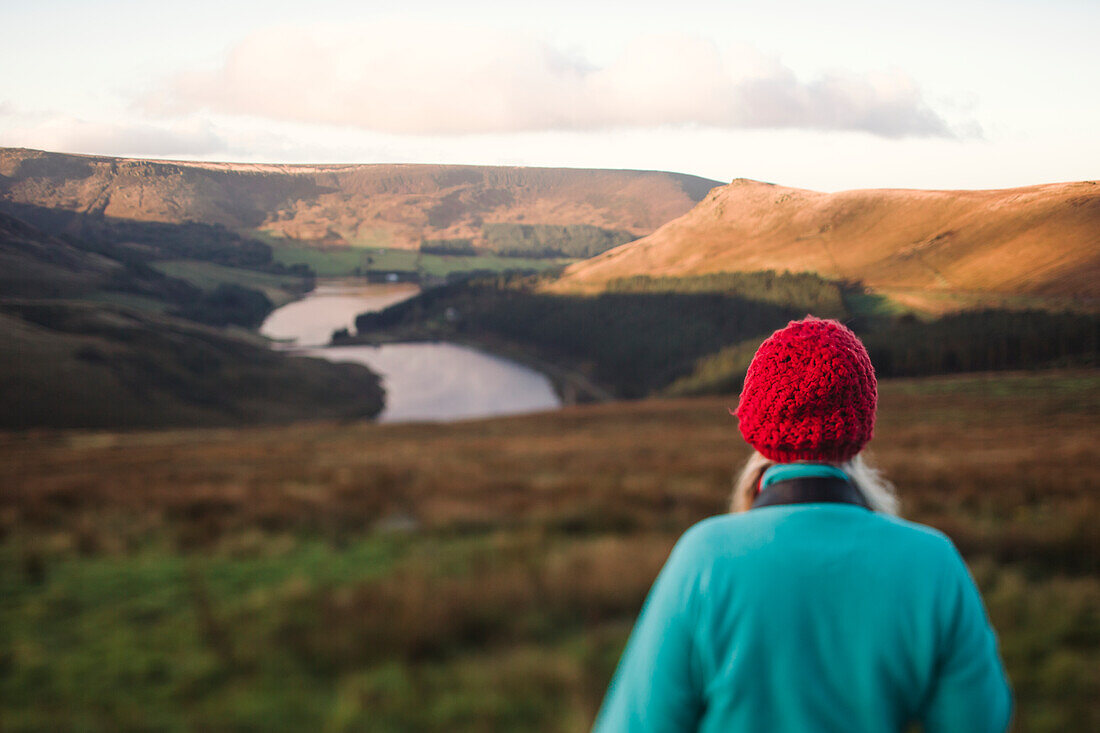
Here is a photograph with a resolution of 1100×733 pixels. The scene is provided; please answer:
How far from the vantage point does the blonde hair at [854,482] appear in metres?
1.82

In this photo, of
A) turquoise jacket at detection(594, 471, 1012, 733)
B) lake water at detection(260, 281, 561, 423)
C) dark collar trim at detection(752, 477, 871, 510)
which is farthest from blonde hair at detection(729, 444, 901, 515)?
lake water at detection(260, 281, 561, 423)

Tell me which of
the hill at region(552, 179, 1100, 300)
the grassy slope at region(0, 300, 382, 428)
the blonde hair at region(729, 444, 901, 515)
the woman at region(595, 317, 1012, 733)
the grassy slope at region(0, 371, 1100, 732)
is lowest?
the grassy slope at region(0, 300, 382, 428)

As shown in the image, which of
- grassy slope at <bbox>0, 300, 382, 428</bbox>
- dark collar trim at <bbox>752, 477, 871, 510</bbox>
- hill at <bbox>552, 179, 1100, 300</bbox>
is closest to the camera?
dark collar trim at <bbox>752, 477, 871, 510</bbox>

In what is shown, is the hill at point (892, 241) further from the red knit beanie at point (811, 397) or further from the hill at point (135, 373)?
the red knit beanie at point (811, 397)

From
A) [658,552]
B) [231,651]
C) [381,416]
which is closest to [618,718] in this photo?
[231,651]

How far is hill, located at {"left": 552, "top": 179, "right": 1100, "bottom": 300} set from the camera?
82.0m

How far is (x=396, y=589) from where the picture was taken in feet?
18.6

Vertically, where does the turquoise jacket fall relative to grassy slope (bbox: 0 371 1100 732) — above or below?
above

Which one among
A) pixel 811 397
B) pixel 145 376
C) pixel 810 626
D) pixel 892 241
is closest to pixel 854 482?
pixel 811 397

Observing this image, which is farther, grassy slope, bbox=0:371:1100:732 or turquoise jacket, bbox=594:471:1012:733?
grassy slope, bbox=0:371:1100:732

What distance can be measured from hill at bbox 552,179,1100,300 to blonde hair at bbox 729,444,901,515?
76.5 meters

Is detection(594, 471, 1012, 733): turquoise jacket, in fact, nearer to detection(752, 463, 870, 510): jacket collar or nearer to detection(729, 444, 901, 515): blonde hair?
detection(752, 463, 870, 510): jacket collar

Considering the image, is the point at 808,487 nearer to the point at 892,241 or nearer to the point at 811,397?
the point at 811,397

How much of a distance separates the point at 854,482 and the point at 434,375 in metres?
133
